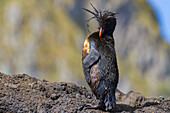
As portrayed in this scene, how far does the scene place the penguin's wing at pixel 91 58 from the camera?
9927 millimetres

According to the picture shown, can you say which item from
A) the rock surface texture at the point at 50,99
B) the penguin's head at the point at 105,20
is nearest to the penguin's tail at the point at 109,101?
the rock surface texture at the point at 50,99

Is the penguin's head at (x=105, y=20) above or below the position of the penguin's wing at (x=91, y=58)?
above

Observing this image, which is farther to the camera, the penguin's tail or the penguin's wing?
the penguin's wing

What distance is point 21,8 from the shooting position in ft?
625

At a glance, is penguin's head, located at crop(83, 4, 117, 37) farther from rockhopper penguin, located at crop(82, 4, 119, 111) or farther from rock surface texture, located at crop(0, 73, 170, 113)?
rock surface texture, located at crop(0, 73, 170, 113)

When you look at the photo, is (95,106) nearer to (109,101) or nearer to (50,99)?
(109,101)

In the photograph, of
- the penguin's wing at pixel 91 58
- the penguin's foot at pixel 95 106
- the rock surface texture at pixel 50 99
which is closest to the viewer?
the rock surface texture at pixel 50 99

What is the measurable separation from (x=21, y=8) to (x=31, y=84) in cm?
18404

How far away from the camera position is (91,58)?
9.97m

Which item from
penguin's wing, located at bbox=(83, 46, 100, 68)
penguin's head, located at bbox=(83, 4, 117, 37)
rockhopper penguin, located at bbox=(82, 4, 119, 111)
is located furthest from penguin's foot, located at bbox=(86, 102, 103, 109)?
penguin's head, located at bbox=(83, 4, 117, 37)

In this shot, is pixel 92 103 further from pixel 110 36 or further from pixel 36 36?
pixel 36 36

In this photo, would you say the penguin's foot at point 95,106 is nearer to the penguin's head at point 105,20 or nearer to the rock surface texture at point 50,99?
the rock surface texture at point 50,99

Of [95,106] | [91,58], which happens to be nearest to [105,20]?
[91,58]

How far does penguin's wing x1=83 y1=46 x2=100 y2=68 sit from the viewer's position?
9.93 meters
